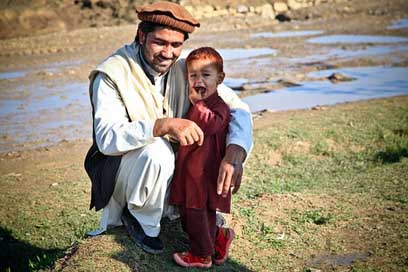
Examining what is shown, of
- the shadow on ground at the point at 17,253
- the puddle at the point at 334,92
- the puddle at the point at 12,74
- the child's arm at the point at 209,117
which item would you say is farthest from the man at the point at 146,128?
the puddle at the point at 12,74

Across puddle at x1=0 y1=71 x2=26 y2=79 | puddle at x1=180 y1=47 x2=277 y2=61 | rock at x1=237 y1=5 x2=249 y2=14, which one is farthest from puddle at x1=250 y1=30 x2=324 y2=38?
puddle at x1=0 y1=71 x2=26 y2=79

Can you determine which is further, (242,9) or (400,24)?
(242,9)

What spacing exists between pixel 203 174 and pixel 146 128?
1.48 feet

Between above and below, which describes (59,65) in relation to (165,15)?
below

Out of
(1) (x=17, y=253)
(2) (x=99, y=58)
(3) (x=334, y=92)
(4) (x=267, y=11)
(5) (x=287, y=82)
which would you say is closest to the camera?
(1) (x=17, y=253)

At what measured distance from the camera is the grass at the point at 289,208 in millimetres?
3646

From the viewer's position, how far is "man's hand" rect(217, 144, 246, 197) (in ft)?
10.3

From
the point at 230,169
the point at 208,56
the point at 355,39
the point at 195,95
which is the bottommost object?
the point at 355,39

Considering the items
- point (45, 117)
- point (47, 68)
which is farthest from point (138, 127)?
point (47, 68)

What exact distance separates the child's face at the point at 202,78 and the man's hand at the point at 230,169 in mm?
367

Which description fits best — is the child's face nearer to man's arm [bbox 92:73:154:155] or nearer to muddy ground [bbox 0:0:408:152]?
man's arm [bbox 92:73:154:155]

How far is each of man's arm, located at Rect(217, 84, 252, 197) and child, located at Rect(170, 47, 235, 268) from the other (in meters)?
0.08

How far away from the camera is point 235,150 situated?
3.21 metres

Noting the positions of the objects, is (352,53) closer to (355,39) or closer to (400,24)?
(355,39)
